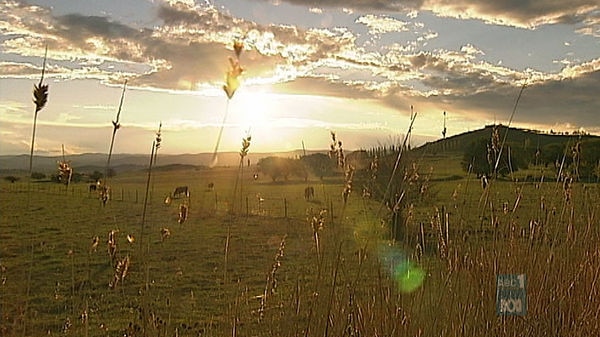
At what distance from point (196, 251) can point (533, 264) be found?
1093 cm

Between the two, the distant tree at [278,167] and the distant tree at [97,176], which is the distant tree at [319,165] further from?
the distant tree at [278,167]

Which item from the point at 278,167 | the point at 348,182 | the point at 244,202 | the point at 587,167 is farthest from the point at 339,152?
the point at 278,167

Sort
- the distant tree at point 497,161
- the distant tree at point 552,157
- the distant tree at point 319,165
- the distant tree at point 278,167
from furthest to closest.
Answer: the distant tree at point 278,167 → the distant tree at point 552,157 → the distant tree at point 497,161 → the distant tree at point 319,165

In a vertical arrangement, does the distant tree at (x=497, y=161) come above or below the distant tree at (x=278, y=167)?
above

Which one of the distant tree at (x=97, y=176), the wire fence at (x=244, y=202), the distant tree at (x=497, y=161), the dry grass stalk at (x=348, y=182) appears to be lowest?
the wire fence at (x=244, y=202)

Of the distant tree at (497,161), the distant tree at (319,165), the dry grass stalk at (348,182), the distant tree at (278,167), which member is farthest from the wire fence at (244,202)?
the distant tree at (278,167)

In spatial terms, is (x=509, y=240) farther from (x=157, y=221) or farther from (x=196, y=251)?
(x=157, y=221)

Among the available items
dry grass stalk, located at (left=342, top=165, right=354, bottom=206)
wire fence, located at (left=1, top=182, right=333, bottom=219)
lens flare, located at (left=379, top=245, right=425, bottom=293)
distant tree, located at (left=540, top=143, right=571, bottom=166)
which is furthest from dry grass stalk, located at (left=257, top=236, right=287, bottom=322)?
distant tree, located at (left=540, top=143, right=571, bottom=166)

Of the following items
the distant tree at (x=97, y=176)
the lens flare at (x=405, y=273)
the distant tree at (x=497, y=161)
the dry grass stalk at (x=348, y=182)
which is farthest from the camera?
the distant tree at (x=497, y=161)

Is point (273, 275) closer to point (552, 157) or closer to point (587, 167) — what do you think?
point (587, 167)

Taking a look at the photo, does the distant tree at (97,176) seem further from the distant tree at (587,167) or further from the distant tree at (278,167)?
the distant tree at (278,167)

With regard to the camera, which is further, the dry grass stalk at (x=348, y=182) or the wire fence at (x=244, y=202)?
the wire fence at (x=244, y=202)

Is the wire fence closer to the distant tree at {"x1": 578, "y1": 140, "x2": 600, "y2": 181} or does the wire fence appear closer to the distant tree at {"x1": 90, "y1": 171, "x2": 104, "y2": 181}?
the distant tree at {"x1": 90, "y1": 171, "x2": 104, "y2": 181}

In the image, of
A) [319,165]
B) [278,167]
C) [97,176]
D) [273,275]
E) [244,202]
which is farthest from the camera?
[278,167]
